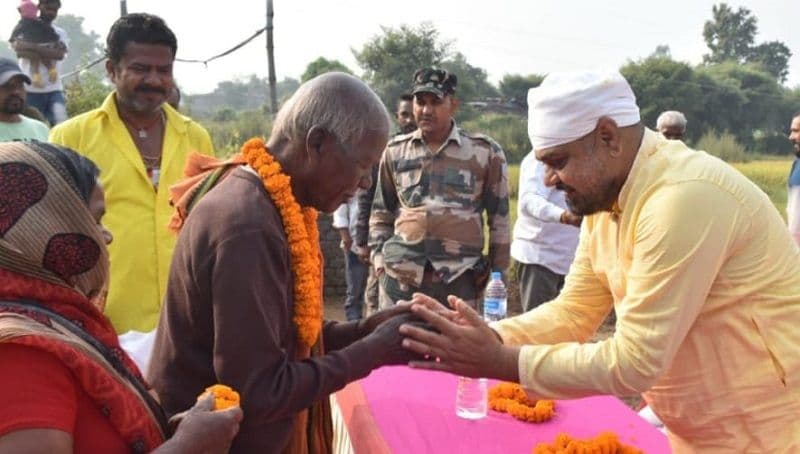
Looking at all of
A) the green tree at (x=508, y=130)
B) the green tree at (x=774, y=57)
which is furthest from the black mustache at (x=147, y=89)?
the green tree at (x=774, y=57)

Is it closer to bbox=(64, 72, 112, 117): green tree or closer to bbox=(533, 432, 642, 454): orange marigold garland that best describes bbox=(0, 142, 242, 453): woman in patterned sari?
bbox=(533, 432, 642, 454): orange marigold garland

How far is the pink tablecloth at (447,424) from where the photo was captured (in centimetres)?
289

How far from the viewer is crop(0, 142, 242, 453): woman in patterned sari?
1338mm

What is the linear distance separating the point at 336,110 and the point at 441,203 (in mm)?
2992

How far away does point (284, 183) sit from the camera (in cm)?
214

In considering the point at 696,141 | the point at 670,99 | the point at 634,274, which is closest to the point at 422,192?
the point at 634,274

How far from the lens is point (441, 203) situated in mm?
5070

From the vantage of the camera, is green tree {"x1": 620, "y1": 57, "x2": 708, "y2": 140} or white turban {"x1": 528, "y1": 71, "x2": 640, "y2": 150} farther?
green tree {"x1": 620, "y1": 57, "x2": 708, "y2": 140}

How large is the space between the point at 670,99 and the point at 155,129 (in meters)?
31.9

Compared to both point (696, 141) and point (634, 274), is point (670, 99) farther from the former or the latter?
point (634, 274)

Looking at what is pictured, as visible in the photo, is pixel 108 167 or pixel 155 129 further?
pixel 155 129

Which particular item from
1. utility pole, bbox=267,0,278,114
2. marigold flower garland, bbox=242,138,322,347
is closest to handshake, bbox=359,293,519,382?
marigold flower garland, bbox=242,138,322,347

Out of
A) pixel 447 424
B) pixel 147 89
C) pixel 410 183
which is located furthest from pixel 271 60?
pixel 447 424

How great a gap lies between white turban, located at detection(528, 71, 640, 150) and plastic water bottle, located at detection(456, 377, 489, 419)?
1.35 m
